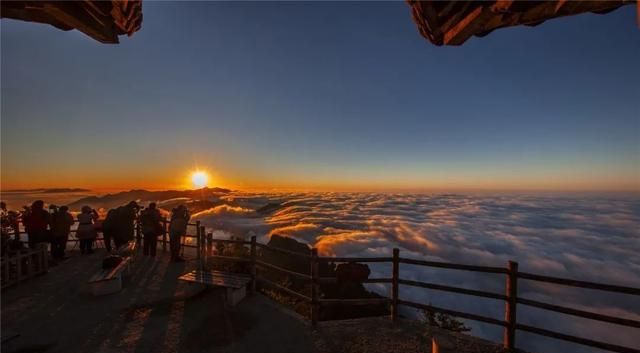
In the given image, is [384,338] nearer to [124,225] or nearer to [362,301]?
[362,301]

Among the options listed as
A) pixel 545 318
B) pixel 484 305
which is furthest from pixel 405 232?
pixel 545 318

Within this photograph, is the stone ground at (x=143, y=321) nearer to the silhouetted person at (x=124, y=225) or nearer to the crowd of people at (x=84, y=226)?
the crowd of people at (x=84, y=226)

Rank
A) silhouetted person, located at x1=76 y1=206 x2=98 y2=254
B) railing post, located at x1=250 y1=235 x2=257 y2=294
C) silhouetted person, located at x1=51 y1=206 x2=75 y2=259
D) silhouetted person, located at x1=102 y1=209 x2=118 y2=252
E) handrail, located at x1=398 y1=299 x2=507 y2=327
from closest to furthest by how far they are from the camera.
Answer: handrail, located at x1=398 y1=299 x2=507 y2=327 → railing post, located at x1=250 y1=235 x2=257 y2=294 → silhouetted person, located at x1=51 y1=206 x2=75 y2=259 → silhouetted person, located at x1=76 y1=206 x2=98 y2=254 → silhouetted person, located at x1=102 y1=209 x2=118 y2=252

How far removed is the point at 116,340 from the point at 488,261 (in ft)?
300

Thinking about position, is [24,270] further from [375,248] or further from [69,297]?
[375,248]

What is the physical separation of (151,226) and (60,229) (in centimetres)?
299

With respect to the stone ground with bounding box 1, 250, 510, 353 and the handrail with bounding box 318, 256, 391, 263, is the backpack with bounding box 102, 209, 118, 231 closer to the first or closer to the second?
the stone ground with bounding box 1, 250, 510, 353

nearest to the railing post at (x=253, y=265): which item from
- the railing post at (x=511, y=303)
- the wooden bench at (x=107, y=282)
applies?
the wooden bench at (x=107, y=282)

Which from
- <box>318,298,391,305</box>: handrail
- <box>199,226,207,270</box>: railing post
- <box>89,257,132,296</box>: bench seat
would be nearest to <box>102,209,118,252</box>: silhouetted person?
<box>89,257,132,296</box>: bench seat

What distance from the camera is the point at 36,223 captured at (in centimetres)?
983

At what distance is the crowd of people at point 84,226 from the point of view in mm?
9867

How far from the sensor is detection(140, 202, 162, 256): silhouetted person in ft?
35.3

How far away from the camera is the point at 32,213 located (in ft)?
32.4

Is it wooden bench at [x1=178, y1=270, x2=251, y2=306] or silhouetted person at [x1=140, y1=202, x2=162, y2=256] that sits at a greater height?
silhouetted person at [x1=140, y1=202, x2=162, y2=256]
